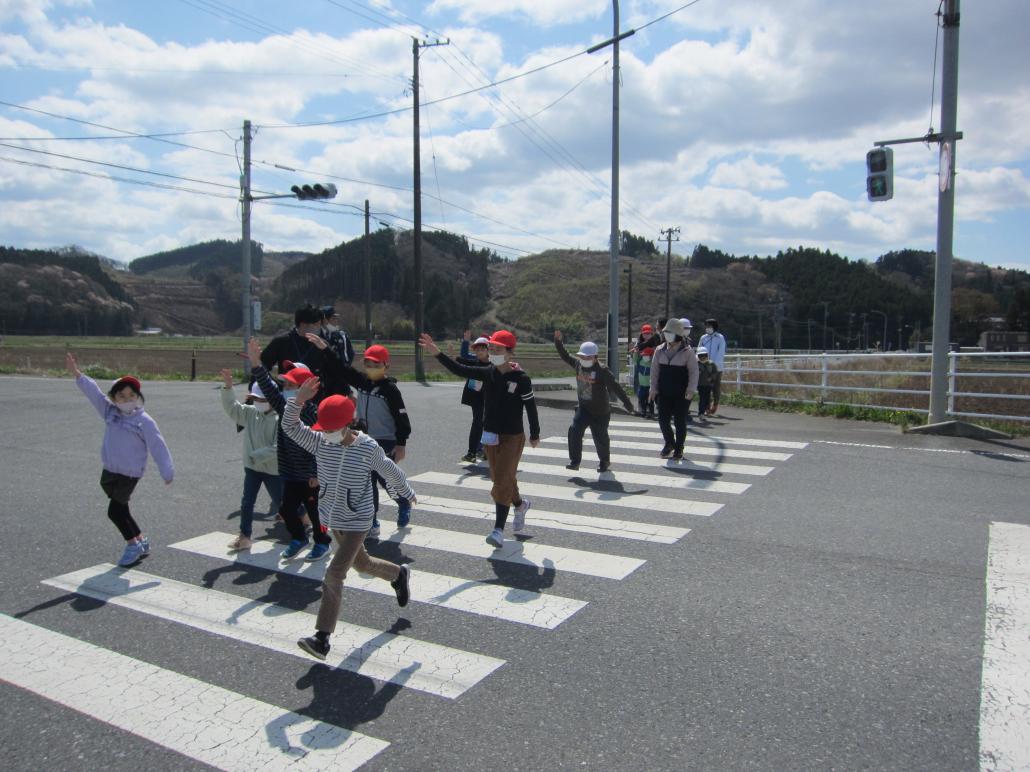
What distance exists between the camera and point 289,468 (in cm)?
572

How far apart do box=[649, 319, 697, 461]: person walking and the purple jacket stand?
6.23 meters

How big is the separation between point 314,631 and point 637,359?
11210 mm

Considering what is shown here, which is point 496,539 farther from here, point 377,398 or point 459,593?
point 377,398

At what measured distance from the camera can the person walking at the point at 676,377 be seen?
9586 millimetres

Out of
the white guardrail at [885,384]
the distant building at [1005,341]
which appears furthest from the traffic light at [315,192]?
the distant building at [1005,341]

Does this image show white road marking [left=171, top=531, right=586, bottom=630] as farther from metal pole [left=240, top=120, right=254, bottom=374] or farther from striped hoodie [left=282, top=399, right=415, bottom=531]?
metal pole [left=240, top=120, right=254, bottom=374]

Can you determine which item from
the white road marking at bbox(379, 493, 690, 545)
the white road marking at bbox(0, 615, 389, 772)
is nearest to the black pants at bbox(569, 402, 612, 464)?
the white road marking at bbox(379, 493, 690, 545)

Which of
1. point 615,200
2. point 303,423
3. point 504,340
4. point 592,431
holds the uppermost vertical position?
point 615,200

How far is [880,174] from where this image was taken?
1166cm

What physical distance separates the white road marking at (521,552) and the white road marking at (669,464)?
266cm

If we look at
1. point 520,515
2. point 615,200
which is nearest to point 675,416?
point 520,515

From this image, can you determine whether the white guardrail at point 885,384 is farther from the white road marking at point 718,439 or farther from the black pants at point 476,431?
the black pants at point 476,431

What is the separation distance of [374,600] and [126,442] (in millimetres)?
2486

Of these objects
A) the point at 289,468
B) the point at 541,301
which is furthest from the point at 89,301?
the point at 289,468
